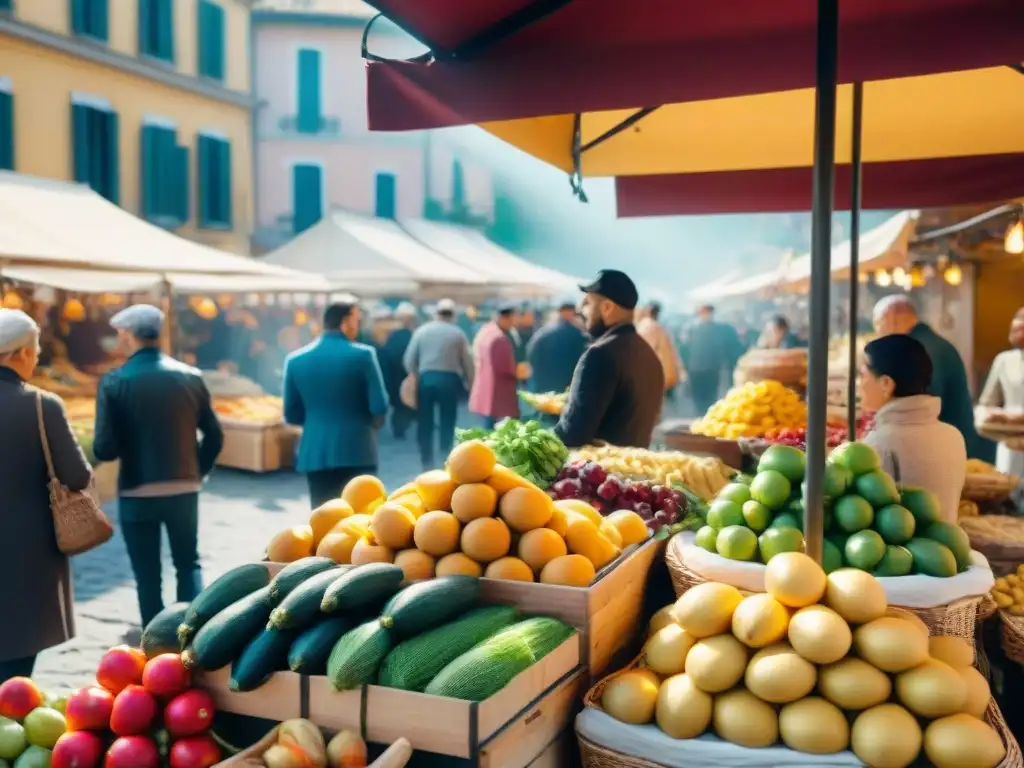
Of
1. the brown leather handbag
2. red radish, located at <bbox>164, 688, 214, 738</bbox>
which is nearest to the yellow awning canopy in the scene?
the brown leather handbag

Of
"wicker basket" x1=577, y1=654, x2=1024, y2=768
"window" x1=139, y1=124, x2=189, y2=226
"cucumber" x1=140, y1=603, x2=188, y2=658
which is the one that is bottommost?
"wicker basket" x1=577, y1=654, x2=1024, y2=768

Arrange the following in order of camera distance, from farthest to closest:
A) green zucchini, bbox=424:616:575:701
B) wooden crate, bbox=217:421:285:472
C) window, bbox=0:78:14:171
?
1. window, bbox=0:78:14:171
2. wooden crate, bbox=217:421:285:472
3. green zucchini, bbox=424:616:575:701

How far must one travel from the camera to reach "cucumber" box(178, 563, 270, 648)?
2.62 m

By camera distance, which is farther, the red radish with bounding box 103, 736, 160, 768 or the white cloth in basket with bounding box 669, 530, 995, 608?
the white cloth in basket with bounding box 669, 530, 995, 608

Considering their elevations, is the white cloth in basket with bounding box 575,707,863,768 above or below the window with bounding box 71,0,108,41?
below

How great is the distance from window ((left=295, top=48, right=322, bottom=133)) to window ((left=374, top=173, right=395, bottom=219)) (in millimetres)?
2332

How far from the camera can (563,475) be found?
391 cm

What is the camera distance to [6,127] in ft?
51.9

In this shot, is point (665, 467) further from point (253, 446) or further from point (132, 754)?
point (253, 446)

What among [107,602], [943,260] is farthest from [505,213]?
[107,602]

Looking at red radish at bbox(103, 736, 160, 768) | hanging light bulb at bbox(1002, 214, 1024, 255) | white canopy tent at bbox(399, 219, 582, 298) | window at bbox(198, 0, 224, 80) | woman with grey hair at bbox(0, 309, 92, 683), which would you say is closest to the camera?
red radish at bbox(103, 736, 160, 768)

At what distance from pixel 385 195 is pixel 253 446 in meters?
17.3

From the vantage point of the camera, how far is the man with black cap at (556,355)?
10.0 metres

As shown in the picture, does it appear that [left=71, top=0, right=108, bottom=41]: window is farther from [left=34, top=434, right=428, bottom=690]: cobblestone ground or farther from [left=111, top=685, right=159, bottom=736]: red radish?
[left=111, top=685, right=159, bottom=736]: red radish
